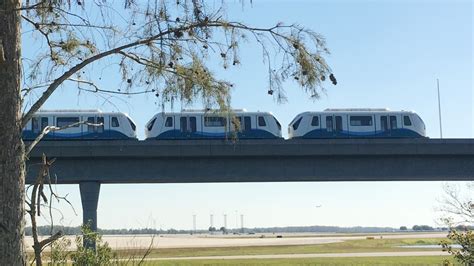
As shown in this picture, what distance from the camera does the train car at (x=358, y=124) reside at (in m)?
39.8

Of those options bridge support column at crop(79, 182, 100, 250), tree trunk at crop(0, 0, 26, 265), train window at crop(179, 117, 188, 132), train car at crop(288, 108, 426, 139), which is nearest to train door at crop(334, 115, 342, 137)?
train car at crop(288, 108, 426, 139)

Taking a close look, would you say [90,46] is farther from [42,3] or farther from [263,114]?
[263,114]

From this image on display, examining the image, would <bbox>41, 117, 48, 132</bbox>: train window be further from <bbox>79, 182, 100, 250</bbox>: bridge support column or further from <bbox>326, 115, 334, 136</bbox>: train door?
<bbox>326, 115, 334, 136</bbox>: train door

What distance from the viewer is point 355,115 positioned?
40375mm

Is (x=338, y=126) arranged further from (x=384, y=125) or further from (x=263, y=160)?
(x=263, y=160)

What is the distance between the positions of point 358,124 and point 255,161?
300 inches

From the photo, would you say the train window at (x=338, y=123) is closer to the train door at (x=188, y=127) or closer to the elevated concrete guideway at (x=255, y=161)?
the elevated concrete guideway at (x=255, y=161)

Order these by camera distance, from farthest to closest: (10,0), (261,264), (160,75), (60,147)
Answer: (60,147) → (261,264) → (160,75) → (10,0)

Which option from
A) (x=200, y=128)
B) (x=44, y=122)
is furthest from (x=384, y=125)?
(x=44, y=122)

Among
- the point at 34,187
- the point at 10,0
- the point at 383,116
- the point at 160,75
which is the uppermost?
the point at 383,116

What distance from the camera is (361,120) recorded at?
40375 mm

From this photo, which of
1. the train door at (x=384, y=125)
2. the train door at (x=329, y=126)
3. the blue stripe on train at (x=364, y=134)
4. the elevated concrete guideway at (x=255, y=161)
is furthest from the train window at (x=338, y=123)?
the train door at (x=384, y=125)

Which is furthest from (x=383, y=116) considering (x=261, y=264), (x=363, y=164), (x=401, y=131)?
(x=261, y=264)

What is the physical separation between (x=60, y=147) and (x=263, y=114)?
12.5 metres
